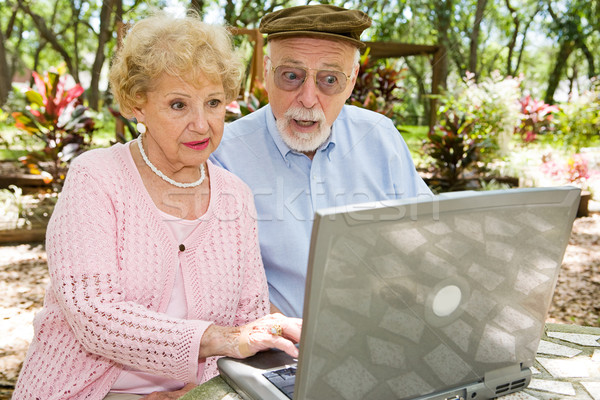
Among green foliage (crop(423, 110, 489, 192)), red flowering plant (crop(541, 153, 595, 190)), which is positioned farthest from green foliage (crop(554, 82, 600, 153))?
green foliage (crop(423, 110, 489, 192))

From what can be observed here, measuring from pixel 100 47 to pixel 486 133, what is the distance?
450 inches

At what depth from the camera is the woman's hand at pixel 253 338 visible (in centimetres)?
144

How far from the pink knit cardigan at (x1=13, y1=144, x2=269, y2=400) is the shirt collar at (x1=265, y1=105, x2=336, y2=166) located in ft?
1.38

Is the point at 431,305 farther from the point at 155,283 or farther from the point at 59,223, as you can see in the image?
the point at 59,223

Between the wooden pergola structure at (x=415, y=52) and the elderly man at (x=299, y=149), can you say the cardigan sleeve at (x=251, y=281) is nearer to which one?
the elderly man at (x=299, y=149)

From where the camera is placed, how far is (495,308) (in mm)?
1135

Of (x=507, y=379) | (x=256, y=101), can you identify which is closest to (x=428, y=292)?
(x=507, y=379)

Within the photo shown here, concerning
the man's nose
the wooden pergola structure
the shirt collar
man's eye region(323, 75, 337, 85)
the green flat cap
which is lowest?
the shirt collar

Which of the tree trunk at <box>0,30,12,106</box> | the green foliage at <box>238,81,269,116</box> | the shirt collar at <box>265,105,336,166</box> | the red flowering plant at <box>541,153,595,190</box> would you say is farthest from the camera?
the tree trunk at <box>0,30,12,106</box>

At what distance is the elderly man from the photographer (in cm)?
224

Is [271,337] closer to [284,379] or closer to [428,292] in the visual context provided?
[284,379]

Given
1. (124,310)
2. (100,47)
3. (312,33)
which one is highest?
(100,47)

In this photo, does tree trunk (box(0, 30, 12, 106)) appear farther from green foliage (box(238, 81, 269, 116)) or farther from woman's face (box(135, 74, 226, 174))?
woman's face (box(135, 74, 226, 174))

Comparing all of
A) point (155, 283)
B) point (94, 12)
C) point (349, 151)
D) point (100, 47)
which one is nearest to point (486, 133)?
point (349, 151)
